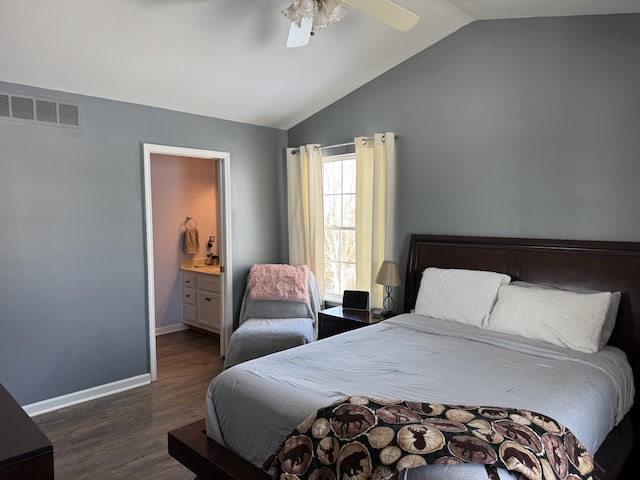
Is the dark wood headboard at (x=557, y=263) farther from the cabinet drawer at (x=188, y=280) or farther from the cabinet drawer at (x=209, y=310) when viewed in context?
the cabinet drawer at (x=188, y=280)

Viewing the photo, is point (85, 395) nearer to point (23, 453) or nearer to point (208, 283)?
point (208, 283)

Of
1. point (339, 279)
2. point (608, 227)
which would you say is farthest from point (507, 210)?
point (339, 279)

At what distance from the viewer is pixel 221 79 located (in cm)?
354

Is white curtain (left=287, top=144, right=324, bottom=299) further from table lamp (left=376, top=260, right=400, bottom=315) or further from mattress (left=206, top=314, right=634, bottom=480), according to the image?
mattress (left=206, top=314, right=634, bottom=480)

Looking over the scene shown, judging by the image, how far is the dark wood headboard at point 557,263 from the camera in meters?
2.61

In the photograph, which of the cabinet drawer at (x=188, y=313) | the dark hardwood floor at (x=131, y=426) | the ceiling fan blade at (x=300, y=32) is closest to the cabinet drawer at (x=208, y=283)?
the cabinet drawer at (x=188, y=313)

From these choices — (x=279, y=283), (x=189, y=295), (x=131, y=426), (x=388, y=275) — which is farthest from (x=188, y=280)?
(x=388, y=275)

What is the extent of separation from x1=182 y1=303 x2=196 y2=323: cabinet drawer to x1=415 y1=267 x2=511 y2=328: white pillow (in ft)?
9.88

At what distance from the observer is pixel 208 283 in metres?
4.96

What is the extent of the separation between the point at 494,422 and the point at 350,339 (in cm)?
124

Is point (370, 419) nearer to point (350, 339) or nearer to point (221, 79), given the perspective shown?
point (350, 339)

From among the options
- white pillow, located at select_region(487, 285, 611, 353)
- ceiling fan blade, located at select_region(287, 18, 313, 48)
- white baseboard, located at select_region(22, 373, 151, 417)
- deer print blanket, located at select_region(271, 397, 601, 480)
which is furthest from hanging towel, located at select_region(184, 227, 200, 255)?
deer print blanket, located at select_region(271, 397, 601, 480)

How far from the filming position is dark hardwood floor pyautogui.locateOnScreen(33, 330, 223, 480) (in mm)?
2545

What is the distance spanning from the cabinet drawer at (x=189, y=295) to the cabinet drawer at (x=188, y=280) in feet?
0.16
